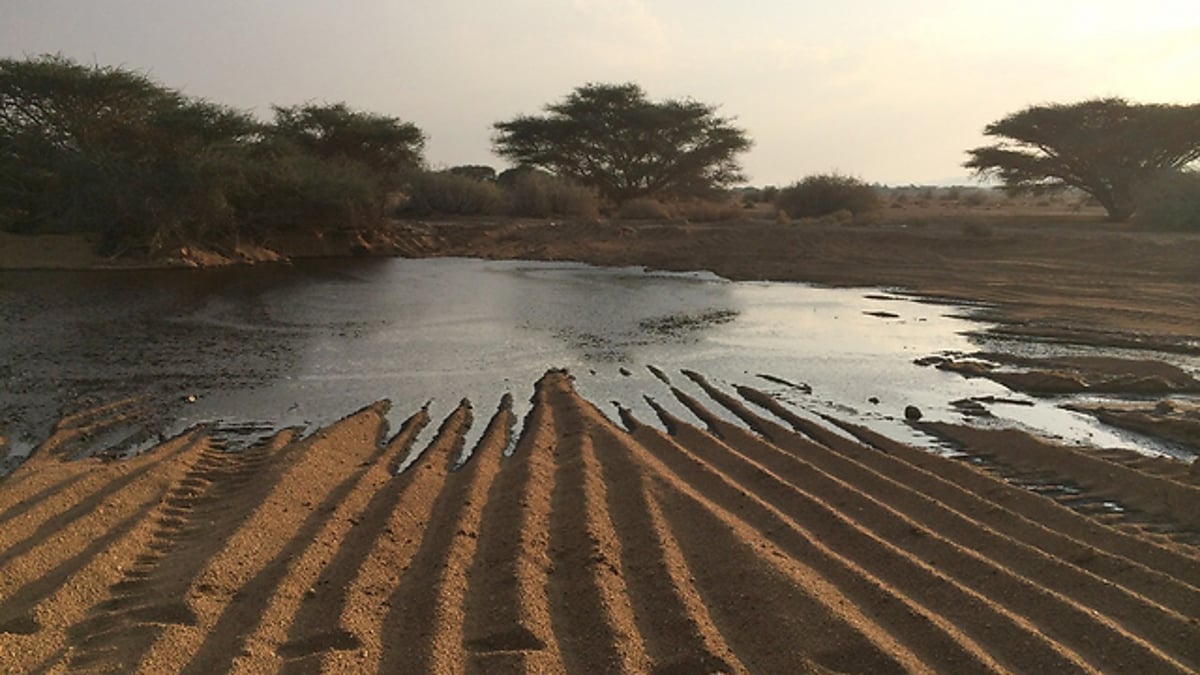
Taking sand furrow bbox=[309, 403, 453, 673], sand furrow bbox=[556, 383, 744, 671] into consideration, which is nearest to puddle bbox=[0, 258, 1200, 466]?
sand furrow bbox=[309, 403, 453, 673]

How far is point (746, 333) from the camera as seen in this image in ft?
45.4

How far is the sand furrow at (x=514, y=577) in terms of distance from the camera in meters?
3.77

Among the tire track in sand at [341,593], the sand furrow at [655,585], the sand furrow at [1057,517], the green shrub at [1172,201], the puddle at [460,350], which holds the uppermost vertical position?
the green shrub at [1172,201]

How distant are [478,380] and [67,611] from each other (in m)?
6.31

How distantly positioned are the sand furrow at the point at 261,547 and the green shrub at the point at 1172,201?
2458cm

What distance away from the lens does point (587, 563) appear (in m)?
4.75

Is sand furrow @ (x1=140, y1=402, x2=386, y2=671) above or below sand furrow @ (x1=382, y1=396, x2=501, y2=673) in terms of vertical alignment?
above

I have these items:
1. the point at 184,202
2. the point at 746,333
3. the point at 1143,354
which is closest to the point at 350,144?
the point at 184,202

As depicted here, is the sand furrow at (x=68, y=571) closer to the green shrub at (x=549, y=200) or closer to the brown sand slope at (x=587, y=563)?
the brown sand slope at (x=587, y=563)

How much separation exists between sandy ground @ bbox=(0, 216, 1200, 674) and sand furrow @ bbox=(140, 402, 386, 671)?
2cm

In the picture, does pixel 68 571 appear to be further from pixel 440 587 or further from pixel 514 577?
pixel 514 577

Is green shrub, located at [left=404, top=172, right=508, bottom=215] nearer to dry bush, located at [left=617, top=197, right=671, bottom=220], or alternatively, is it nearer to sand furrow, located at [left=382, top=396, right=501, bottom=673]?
dry bush, located at [left=617, top=197, right=671, bottom=220]

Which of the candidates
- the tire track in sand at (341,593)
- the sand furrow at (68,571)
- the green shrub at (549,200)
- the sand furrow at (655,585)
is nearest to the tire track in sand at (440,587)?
the tire track in sand at (341,593)

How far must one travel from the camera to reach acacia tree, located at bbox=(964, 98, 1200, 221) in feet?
96.0
